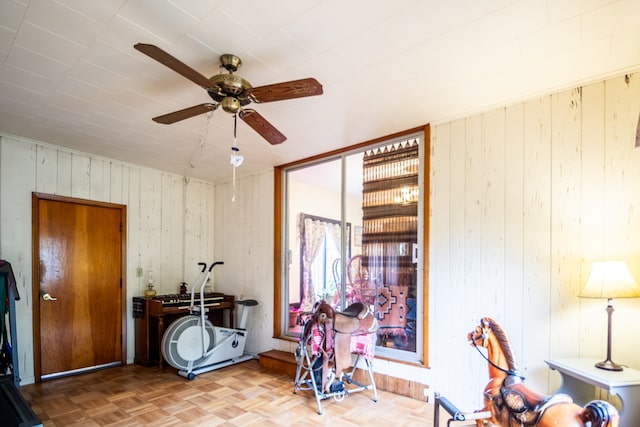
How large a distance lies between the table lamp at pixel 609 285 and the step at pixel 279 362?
289cm

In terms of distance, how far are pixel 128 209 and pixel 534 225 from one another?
464 cm

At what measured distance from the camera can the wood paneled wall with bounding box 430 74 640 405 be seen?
2.38 m

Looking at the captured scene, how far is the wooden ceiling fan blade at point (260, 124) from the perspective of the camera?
7.65 ft

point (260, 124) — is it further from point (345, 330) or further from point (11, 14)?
point (345, 330)

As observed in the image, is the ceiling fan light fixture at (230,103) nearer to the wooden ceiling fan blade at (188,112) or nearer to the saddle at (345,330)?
the wooden ceiling fan blade at (188,112)

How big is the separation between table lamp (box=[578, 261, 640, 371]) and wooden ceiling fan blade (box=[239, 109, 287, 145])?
2.30 meters

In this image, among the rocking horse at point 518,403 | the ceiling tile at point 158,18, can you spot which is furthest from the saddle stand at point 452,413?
the ceiling tile at point 158,18

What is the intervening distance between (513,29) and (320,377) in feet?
10.5

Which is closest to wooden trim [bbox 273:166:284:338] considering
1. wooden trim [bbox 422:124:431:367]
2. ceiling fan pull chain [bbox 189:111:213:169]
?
ceiling fan pull chain [bbox 189:111:213:169]

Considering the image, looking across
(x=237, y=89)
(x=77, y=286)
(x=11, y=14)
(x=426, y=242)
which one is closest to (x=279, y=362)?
(x=426, y=242)

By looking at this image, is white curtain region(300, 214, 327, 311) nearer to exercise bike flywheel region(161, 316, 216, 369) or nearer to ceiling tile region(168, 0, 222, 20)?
exercise bike flywheel region(161, 316, 216, 369)

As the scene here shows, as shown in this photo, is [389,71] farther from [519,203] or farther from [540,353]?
[540,353]

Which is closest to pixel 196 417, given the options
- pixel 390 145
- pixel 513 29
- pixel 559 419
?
pixel 559 419

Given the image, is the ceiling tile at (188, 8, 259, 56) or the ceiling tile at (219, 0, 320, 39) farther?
the ceiling tile at (188, 8, 259, 56)
